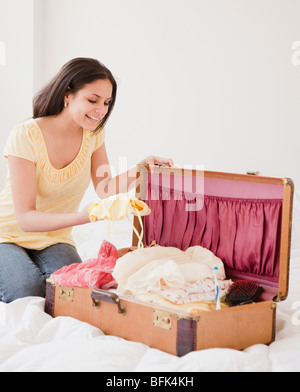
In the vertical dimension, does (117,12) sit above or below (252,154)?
above

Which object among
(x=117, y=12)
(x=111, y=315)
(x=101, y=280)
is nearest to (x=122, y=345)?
(x=111, y=315)

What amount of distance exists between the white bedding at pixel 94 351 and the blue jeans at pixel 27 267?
181mm

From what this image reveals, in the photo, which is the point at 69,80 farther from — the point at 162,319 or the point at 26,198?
the point at 162,319

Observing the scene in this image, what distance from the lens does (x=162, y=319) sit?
125 centimetres

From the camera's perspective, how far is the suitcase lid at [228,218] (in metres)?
1.49

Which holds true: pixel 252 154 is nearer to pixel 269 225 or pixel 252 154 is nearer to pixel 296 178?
pixel 296 178

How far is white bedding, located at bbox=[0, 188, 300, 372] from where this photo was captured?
1.11 m

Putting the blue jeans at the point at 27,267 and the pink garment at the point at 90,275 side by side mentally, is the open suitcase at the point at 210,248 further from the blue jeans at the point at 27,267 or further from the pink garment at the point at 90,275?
the blue jeans at the point at 27,267

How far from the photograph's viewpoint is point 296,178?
2.60m

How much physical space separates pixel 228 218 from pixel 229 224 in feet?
0.06

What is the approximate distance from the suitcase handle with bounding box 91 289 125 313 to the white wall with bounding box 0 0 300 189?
1512mm

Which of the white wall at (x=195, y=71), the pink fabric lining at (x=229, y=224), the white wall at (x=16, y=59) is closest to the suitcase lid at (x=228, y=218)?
the pink fabric lining at (x=229, y=224)

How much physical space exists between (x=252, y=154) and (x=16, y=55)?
5.31 ft
